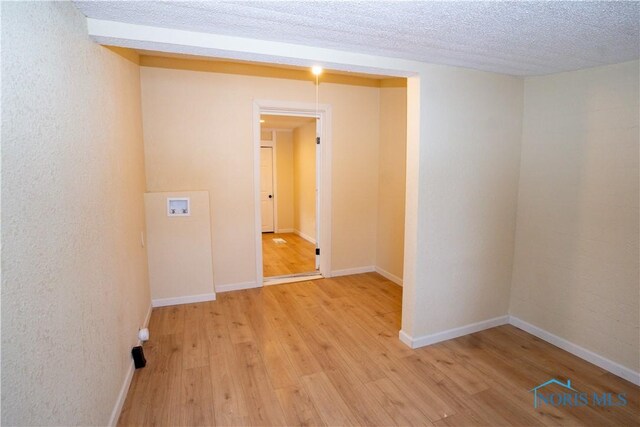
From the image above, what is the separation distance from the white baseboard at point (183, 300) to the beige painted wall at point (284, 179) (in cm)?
389

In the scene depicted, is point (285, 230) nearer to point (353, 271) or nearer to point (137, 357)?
point (353, 271)

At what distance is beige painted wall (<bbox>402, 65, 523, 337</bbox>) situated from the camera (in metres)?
2.66

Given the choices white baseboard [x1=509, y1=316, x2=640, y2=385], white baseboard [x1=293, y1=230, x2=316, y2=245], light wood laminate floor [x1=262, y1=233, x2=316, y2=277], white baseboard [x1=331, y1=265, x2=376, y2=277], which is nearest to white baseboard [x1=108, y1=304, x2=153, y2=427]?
light wood laminate floor [x1=262, y1=233, x2=316, y2=277]

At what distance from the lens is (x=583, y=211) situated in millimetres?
2627

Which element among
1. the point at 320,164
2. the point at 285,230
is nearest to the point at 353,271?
the point at 320,164

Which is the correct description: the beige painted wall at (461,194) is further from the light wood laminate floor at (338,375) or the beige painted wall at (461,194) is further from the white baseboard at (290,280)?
the white baseboard at (290,280)

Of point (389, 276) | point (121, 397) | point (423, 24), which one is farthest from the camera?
point (389, 276)

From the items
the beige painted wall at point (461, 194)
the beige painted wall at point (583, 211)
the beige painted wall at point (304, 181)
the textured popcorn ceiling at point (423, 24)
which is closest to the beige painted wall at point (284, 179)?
the beige painted wall at point (304, 181)

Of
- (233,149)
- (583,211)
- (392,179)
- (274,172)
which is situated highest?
(233,149)

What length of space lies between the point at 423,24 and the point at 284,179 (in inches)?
232

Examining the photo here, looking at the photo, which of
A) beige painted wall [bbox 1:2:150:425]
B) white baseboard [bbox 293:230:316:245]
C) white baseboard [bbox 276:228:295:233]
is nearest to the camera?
beige painted wall [bbox 1:2:150:425]

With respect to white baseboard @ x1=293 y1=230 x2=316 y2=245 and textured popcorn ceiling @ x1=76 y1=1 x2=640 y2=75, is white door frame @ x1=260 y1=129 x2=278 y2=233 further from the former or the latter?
textured popcorn ceiling @ x1=76 y1=1 x2=640 y2=75

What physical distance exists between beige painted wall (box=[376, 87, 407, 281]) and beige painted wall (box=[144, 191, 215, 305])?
2.23 m

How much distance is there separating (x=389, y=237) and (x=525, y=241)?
1675mm
